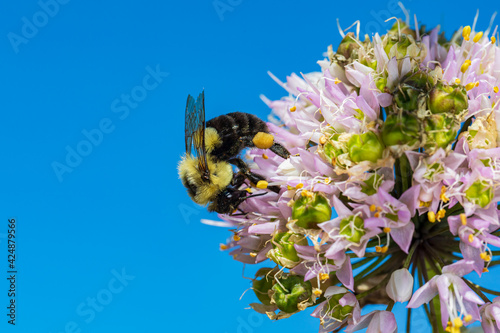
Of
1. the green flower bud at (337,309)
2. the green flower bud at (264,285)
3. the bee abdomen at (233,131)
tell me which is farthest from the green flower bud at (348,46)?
the green flower bud at (337,309)

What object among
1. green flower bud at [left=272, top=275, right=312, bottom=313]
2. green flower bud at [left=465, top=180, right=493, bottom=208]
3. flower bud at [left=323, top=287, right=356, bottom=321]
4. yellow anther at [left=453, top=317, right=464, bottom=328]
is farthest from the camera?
green flower bud at [left=272, top=275, right=312, bottom=313]

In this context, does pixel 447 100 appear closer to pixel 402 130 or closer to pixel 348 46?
pixel 402 130

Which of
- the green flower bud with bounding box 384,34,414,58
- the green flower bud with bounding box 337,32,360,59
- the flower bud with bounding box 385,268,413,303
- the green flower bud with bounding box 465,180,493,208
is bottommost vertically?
the flower bud with bounding box 385,268,413,303

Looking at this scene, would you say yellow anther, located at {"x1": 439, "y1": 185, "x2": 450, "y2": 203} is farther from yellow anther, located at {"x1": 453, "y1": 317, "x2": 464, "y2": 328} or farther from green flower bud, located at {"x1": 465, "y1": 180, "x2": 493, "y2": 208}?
yellow anther, located at {"x1": 453, "y1": 317, "x2": 464, "y2": 328}

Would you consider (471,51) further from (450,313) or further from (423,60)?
(450,313)

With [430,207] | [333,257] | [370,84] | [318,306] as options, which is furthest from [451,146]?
[318,306]

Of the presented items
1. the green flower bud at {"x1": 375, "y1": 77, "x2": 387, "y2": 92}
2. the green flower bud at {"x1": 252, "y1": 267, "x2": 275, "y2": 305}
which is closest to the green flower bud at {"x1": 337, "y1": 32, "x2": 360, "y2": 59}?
the green flower bud at {"x1": 375, "y1": 77, "x2": 387, "y2": 92}

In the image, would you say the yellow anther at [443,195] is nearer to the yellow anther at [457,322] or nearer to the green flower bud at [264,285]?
the yellow anther at [457,322]
